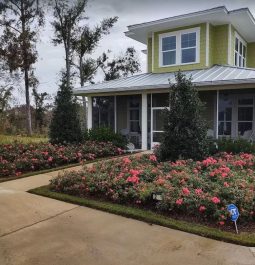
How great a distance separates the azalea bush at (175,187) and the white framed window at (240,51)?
9.94 meters

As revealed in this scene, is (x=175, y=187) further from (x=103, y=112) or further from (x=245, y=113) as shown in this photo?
(x=103, y=112)

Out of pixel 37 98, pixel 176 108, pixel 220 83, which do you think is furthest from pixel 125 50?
pixel 176 108

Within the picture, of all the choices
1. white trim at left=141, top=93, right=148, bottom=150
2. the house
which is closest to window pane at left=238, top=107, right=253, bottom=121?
the house

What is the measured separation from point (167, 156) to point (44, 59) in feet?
68.0

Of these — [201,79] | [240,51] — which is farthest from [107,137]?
[240,51]

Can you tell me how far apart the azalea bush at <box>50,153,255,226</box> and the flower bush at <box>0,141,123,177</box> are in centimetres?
248

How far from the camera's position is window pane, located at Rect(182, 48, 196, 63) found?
1513cm

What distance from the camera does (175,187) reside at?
5777mm

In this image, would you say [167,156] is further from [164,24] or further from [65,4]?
[65,4]

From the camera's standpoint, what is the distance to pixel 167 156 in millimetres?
8891

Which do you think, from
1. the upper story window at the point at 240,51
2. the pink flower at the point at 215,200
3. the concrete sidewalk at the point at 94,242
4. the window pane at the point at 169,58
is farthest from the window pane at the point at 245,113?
the concrete sidewalk at the point at 94,242

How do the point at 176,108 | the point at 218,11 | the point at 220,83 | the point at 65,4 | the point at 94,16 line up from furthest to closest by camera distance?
the point at 94,16 < the point at 65,4 < the point at 218,11 < the point at 220,83 < the point at 176,108

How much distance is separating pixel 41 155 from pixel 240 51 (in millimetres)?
12357

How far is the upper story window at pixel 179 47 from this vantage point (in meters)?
15.1
